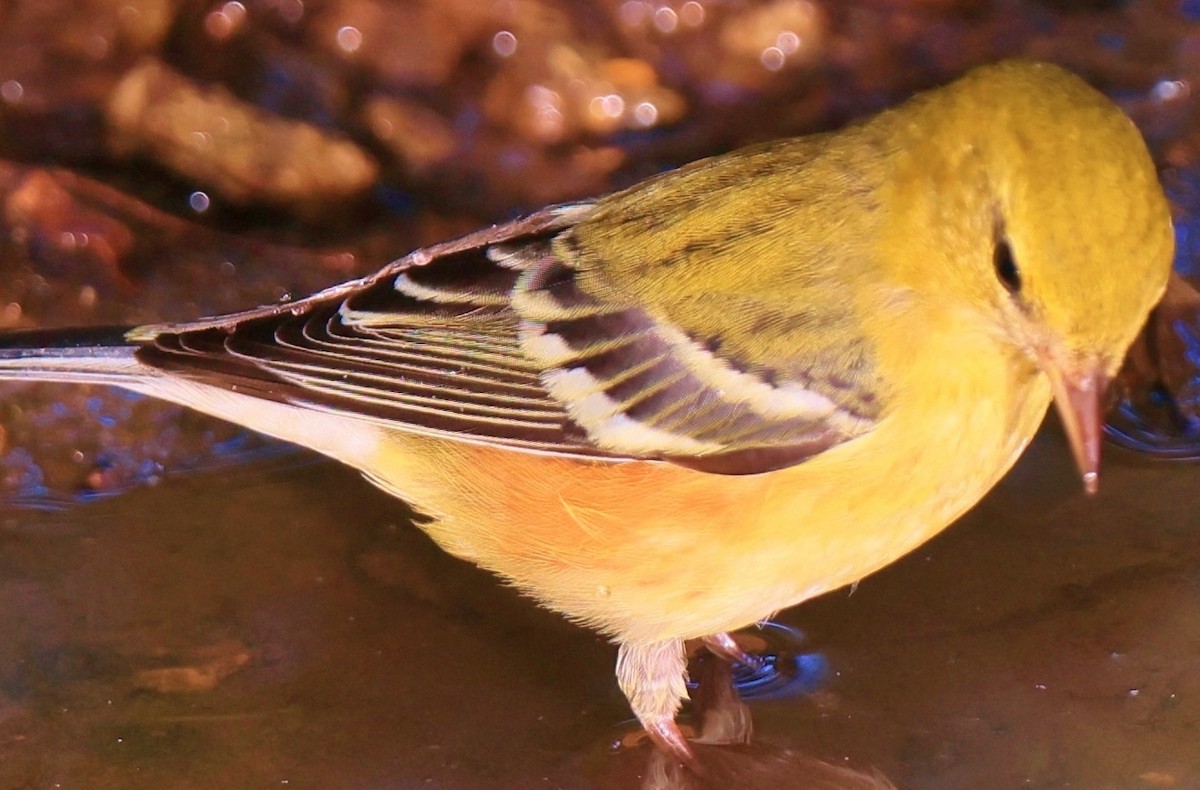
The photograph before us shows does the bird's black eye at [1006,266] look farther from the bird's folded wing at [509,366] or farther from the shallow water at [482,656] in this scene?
the shallow water at [482,656]

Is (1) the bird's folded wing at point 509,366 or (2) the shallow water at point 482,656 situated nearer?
(1) the bird's folded wing at point 509,366

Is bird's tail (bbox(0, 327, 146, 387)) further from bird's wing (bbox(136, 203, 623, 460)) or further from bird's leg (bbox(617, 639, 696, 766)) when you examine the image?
bird's leg (bbox(617, 639, 696, 766))

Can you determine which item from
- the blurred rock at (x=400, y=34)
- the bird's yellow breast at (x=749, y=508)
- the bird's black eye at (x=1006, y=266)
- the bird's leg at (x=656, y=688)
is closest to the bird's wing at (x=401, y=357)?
the bird's yellow breast at (x=749, y=508)

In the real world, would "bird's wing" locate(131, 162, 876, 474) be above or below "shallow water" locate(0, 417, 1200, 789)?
above

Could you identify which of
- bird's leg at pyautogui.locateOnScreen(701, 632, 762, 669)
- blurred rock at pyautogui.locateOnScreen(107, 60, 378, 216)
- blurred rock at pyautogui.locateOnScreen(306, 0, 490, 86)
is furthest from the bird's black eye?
blurred rock at pyautogui.locateOnScreen(306, 0, 490, 86)

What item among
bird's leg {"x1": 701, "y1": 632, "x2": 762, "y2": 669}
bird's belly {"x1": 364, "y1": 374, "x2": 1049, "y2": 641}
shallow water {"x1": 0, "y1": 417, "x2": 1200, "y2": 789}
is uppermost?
bird's belly {"x1": 364, "y1": 374, "x2": 1049, "y2": 641}

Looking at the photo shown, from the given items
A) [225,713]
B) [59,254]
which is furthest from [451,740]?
[59,254]

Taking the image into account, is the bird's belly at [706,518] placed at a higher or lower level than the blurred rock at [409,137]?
lower
